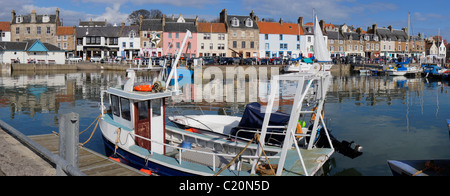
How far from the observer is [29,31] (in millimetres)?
88500

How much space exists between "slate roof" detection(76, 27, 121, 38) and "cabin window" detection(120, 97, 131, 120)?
76.3 m

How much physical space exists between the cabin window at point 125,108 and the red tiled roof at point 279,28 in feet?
249

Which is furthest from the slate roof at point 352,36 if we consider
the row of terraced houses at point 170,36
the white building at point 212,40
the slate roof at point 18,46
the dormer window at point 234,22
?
the slate roof at point 18,46

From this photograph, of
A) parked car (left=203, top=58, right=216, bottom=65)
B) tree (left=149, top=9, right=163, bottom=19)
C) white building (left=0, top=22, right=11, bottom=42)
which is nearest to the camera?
parked car (left=203, top=58, right=216, bottom=65)

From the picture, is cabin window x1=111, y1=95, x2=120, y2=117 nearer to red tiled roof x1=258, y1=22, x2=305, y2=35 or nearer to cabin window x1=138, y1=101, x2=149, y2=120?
cabin window x1=138, y1=101, x2=149, y2=120

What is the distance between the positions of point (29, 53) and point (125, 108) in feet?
233

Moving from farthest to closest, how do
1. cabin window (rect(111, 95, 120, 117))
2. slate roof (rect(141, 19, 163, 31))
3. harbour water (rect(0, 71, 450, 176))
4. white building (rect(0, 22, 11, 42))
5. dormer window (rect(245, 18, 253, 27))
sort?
white building (rect(0, 22, 11, 42))
dormer window (rect(245, 18, 253, 27))
slate roof (rect(141, 19, 163, 31))
harbour water (rect(0, 71, 450, 176))
cabin window (rect(111, 95, 120, 117))

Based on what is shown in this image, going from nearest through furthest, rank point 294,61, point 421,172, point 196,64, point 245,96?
point 421,172
point 245,96
point 196,64
point 294,61

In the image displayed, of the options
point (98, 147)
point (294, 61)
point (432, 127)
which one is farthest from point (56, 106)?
point (294, 61)

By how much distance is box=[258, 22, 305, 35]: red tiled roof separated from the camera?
8762 cm

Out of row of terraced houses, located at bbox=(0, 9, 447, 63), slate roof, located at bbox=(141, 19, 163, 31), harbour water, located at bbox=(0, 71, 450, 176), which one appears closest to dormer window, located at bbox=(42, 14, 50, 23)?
row of terraced houses, located at bbox=(0, 9, 447, 63)
